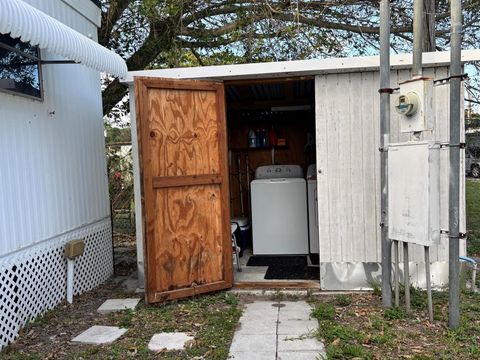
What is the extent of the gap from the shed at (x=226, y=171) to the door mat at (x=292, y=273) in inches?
17.1

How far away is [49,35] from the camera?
10.3ft

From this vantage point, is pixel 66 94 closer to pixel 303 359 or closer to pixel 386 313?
pixel 303 359

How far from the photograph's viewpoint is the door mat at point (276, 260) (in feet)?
18.2

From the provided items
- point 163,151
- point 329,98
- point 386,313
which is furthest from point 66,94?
point 386,313

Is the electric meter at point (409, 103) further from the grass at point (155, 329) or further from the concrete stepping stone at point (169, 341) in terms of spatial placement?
the concrete stepping stone at point (169, 341)

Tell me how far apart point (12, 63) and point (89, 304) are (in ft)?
7.67

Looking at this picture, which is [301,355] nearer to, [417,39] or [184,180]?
[184,180]

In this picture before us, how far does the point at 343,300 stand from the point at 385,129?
160 centimetres

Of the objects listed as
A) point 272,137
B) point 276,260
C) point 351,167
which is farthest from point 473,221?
point 351,167

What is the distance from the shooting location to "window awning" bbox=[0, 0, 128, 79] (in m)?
2.70

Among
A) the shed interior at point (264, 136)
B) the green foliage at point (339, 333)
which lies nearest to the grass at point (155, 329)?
the green foliage at point (339, 333)

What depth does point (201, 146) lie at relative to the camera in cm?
443

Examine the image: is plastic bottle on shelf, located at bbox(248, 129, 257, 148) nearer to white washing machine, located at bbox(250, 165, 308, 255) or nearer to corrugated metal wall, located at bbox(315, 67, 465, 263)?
white washing machine, located at bbox(250, 165, 308, 255)

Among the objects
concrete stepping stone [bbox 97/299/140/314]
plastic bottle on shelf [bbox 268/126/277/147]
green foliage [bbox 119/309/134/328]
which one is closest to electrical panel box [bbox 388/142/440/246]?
green foliage [bbox 119/309/134/328]
